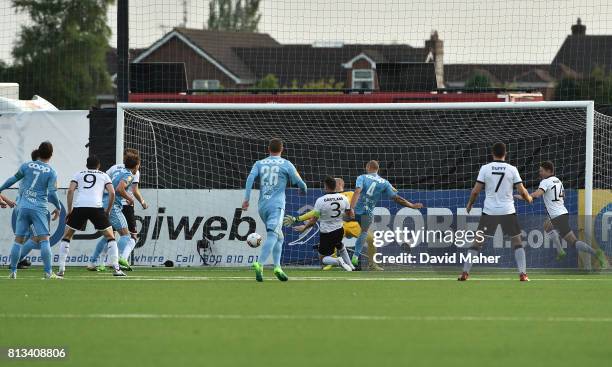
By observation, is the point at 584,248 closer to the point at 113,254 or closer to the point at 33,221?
the point at 113,254

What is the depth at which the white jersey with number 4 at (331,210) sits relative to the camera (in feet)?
67.4

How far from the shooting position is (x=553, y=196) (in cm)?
2041

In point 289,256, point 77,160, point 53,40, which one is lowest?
point 289,256

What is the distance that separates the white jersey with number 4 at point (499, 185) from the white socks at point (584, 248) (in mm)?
2862

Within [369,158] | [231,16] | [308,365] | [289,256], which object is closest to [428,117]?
[369,158]

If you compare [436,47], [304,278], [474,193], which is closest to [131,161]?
[304,278]

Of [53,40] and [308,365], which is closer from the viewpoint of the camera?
[308,365]

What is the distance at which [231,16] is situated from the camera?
104562 millimetres

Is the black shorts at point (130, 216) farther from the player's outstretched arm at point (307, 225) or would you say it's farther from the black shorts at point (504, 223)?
the black shorts at point (504, 223)

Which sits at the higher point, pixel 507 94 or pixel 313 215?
pixel 507 94

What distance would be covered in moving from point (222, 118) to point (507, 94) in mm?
5737

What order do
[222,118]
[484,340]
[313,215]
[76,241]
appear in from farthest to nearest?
[222,118] < [76,241] < [313,215] < [484,340]

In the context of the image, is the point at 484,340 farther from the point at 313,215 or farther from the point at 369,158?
the point at 369,158

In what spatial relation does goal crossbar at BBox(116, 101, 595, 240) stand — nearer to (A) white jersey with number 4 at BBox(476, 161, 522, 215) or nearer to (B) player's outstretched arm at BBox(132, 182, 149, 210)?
(B) player's outstretched arm at BBox(132, 182, 149, 210)
